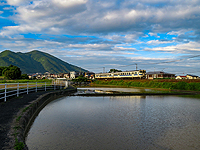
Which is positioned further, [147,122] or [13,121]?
[147,122]

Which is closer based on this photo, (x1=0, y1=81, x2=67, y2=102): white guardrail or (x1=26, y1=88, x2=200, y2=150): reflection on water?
(x1=26, y1=88, x2=200, y2=150): reflection on water

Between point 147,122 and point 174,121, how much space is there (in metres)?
1.50

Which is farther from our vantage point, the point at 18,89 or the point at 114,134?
the point at 18,89

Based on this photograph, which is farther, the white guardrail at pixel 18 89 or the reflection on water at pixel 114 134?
the white guardrail at pixel 18 89

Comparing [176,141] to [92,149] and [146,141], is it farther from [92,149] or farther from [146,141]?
[92,149]

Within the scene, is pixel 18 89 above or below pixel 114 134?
above

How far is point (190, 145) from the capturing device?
595 centimetres

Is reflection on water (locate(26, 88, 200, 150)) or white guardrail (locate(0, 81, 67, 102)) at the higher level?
white guardrail (locate(0, 81, 67, 102))

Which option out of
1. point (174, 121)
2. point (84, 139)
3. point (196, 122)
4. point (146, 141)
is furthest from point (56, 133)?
point (196, 122)

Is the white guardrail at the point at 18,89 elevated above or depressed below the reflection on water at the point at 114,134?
above

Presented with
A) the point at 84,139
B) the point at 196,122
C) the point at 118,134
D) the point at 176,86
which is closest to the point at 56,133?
the point at 84,139

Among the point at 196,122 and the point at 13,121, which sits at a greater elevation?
the point at 13,121

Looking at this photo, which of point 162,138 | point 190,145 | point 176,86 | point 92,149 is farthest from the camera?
point 176,86

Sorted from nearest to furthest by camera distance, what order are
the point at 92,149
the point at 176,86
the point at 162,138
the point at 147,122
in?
1. the point at 92,149
2. the point at 162,138
3. the point at 147,122
4. the point at 176,86
